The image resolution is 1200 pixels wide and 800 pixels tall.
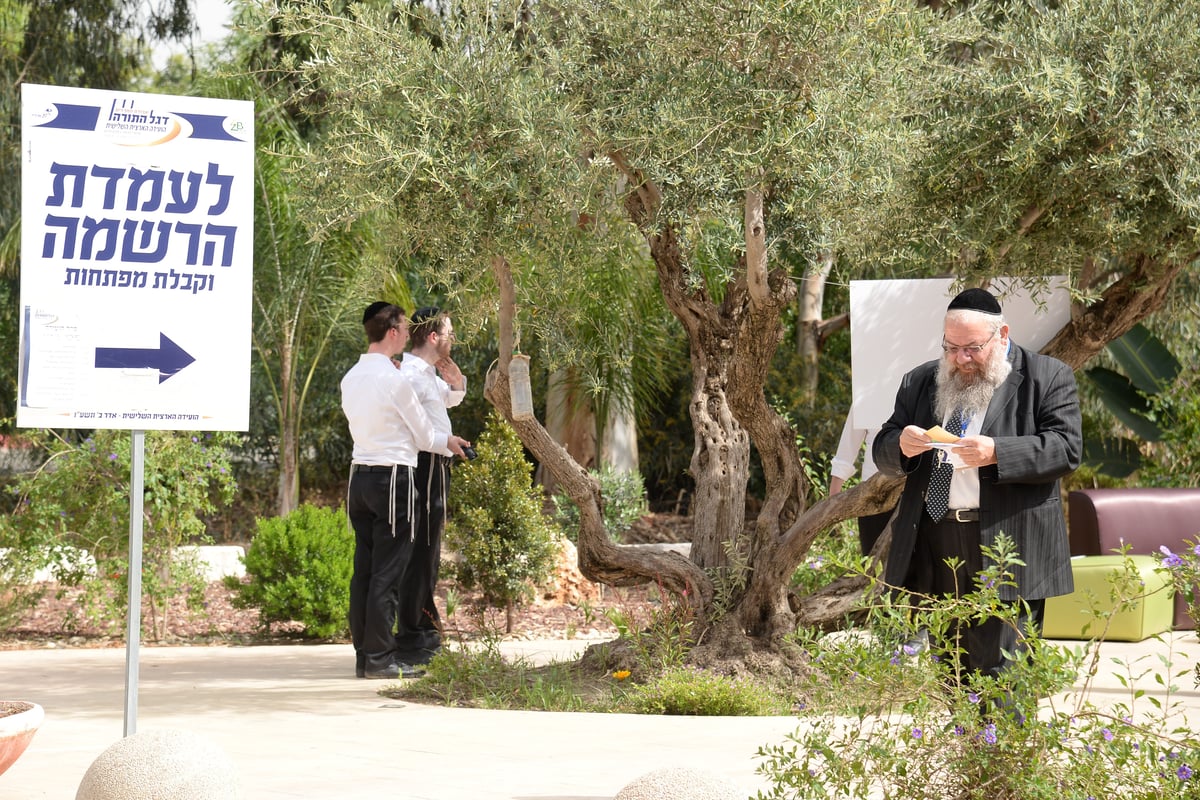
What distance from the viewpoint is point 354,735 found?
6355 mm

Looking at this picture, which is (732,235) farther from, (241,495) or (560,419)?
(241,495)

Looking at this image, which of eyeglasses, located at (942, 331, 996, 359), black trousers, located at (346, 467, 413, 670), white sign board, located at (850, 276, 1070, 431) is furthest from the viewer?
black trousers, located at (346, 467, 413, 670)

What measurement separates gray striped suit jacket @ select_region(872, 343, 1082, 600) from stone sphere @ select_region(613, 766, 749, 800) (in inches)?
53.9

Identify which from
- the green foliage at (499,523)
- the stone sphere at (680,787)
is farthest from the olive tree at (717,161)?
the stone sphere at (680,787)

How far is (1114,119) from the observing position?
6598 mm

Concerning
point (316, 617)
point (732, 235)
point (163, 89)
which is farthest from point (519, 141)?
point (163, 89)

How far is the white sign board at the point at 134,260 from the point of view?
4973mm

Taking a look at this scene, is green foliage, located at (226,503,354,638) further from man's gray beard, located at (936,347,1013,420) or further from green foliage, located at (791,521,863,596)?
man's gray beard, located at (936,347,1013,420)

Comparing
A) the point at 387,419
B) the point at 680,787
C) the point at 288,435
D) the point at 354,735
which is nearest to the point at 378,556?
the point at 387,419

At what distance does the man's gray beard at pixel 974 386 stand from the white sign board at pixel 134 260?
2.58 m

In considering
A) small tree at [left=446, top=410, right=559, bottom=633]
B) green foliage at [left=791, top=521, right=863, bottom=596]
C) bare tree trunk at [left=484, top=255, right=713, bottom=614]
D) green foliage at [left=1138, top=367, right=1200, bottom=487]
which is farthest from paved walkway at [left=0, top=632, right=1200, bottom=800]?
green foliage at [left=1138, top=367, right=1200, bottom=487]

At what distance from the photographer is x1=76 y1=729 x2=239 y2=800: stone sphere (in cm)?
425

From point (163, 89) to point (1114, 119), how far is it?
14.4 metres

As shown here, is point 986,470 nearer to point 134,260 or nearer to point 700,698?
point 700,698
